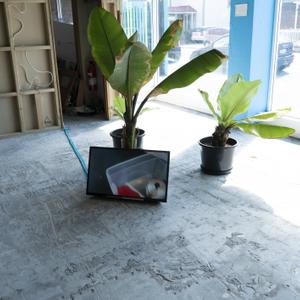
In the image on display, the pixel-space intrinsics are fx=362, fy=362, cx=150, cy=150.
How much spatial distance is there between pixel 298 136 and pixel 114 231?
300cm

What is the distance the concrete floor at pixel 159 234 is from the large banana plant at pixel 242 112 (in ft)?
1.61

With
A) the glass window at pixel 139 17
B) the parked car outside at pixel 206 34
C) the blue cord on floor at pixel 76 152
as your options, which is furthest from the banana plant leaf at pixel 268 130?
the glass window at pixel 139 17

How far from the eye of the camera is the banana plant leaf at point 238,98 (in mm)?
3197

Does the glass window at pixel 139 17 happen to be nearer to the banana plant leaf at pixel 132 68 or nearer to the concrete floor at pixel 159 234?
the concrete floor at pixel 159 234

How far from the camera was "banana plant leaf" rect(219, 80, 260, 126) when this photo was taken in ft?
10.5

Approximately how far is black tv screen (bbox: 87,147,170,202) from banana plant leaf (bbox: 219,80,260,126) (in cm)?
76

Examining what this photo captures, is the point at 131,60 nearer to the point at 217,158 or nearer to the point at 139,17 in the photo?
the point at 217,158

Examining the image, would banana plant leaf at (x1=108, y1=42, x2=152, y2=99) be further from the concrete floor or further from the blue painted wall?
the blue painted wall

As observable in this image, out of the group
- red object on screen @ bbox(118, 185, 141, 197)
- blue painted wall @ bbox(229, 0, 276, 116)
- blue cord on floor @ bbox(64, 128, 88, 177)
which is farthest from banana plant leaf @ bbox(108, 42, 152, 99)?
blue painted wall @ bbox(229, 0, 276, 116)

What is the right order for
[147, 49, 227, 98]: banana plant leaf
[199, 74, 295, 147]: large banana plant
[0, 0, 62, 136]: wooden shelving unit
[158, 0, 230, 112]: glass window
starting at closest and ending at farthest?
1. [147, 49, 227, 98]: banana plant leaf
2. [199, 74, 295, 147]: large banana plant
3. [0, 0, 62, 136]: wooden shelving unit
4. [158, 0, 230, 112]: glass window

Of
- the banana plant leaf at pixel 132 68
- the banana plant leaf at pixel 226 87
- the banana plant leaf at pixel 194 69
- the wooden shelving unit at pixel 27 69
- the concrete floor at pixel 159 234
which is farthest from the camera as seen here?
the wooden shelving unit at pixel 27 69

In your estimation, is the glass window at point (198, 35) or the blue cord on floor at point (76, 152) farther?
the glass window at point (198, 35)

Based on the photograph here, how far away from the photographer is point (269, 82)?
16.1 feet

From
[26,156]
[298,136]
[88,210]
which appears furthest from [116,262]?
[298,136]
